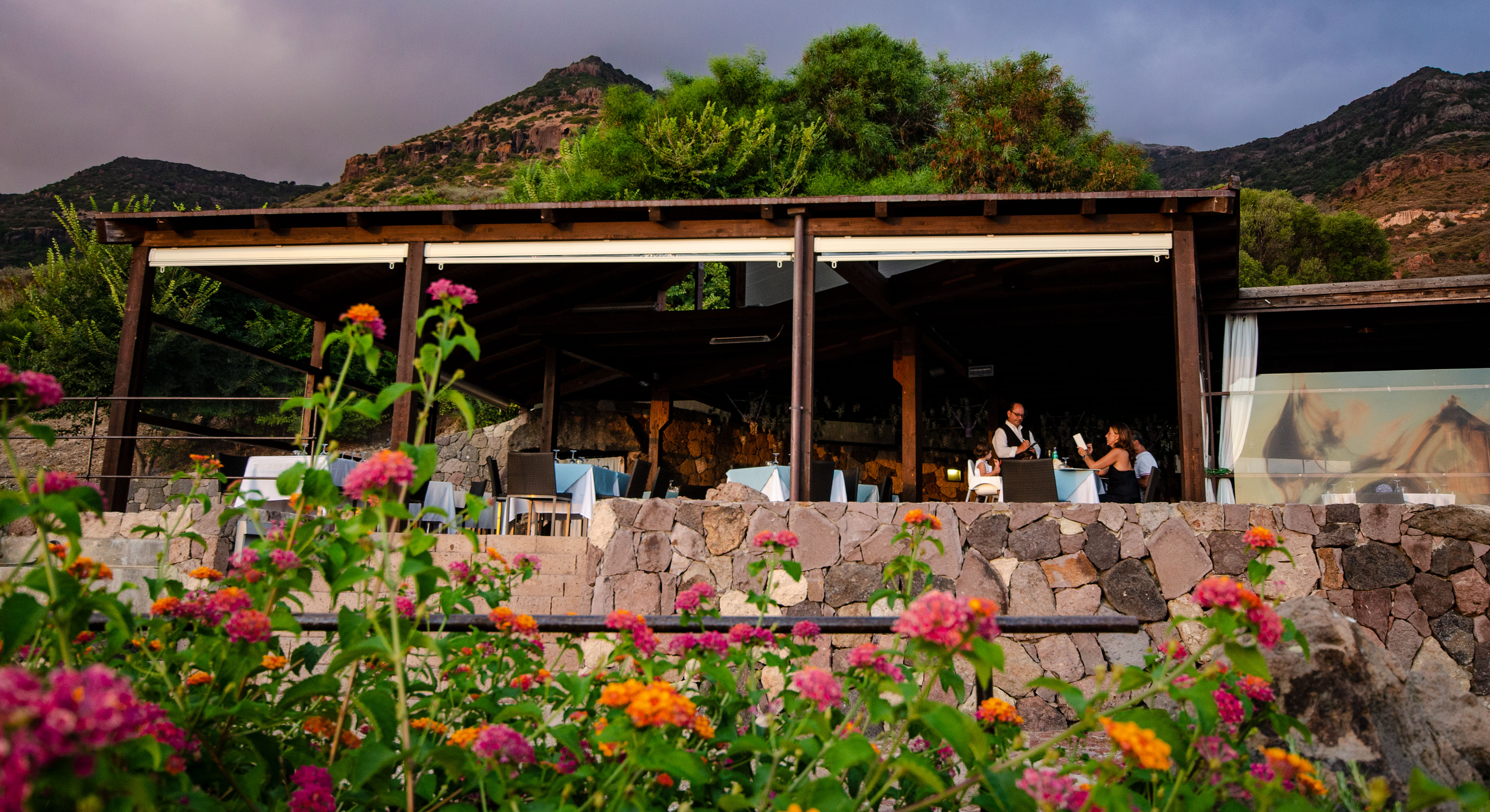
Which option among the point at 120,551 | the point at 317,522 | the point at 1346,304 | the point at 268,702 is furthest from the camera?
the point at 1346,304

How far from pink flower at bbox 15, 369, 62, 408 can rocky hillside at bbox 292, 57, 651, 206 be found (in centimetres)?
3468

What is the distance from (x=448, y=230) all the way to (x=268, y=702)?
5886 millimetres

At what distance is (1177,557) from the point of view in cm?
541

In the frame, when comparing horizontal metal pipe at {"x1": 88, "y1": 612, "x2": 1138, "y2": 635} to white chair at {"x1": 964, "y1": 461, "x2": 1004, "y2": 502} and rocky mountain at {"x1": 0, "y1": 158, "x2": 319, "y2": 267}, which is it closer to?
white chair at {"x1": 964, "y1": 461, "x2": 1004, "y2": 502}

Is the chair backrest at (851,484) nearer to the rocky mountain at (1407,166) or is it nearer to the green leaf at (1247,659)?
the green leaf at (1247,659)

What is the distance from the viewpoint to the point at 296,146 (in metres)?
46.7

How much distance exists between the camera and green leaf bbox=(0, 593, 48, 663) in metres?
0.91

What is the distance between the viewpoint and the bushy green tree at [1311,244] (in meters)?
22.9

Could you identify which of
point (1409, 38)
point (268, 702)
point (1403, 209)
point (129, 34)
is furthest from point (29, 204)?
point (1409, 38)

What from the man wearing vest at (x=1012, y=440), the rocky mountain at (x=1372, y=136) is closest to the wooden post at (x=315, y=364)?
the man wearing vest at (x=1012, y=440)

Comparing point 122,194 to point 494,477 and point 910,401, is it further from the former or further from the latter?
point 910,401

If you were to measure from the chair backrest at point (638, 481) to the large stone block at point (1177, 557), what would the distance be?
413cm

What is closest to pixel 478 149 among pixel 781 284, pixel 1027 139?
pixel 1027 139

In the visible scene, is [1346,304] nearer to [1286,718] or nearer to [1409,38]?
[1286,718]
